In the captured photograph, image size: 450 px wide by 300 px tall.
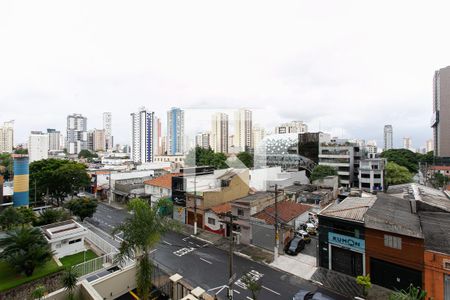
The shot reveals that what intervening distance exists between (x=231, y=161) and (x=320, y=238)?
24945 mm

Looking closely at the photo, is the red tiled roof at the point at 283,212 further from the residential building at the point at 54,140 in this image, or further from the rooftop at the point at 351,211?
the residential building at the point at 54,140

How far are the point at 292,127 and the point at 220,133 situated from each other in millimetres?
37923

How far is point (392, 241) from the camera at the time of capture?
11242mm

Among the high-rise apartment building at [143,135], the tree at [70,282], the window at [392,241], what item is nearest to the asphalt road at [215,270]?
the window at [392,241]

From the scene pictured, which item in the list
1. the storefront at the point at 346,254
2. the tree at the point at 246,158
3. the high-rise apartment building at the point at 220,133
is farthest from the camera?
the tree at the point at 246,158

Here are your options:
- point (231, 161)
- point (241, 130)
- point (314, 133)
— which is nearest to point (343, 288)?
point (231, 161)

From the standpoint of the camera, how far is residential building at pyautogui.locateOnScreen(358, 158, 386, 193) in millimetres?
36406

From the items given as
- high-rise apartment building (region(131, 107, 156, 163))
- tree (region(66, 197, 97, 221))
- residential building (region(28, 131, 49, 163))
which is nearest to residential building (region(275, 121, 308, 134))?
high-rise apartment building (region(131, 107, 156, 163))

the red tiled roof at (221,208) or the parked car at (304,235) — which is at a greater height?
the red tiled roof at (221,208)

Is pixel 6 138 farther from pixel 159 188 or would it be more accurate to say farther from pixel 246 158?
pixel 159 188

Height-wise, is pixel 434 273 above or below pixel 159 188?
below

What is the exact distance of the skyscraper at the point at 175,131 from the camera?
64.2m

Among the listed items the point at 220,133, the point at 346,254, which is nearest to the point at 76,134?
the point at 220,133

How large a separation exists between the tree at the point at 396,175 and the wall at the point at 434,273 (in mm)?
29966
